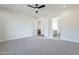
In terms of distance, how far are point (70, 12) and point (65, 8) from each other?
12cm

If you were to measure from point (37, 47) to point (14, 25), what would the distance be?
54 cm

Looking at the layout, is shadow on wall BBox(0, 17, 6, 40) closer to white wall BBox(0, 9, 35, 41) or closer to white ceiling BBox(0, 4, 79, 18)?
white wall BBox(0, 9, 35, 41)

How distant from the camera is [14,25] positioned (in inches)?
68.4

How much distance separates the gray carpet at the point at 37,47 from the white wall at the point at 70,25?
106 millimetres

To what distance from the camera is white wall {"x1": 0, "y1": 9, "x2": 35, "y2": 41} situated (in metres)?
1.59

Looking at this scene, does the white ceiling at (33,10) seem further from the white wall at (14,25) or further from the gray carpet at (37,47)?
the gray carpet at (37,47)

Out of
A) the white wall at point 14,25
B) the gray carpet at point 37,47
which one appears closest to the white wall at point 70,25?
the gray carpet at point 37,47

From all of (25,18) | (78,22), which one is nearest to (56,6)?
(78,22)

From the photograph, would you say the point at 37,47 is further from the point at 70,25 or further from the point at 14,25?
the point at 70,25

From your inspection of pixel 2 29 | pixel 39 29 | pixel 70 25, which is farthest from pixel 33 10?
pixel 70 25

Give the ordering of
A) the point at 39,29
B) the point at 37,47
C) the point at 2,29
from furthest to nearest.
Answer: the point at 39,29
the point at 37,47
the point at 2,29

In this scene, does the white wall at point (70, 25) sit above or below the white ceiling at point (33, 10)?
below

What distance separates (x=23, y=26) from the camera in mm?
1800

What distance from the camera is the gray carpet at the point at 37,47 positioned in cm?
157
